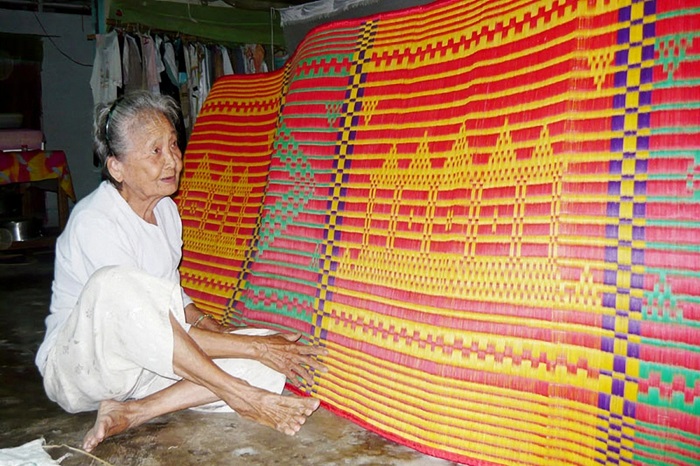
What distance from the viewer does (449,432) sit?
4.52 ft

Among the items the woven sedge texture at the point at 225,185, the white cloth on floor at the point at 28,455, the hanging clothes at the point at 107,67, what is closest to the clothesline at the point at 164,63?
the hanging clothes at the point at 107,67

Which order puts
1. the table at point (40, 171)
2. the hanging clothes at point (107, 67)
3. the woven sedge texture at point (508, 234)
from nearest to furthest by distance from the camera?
the woven sedge texture at point (508, 234) < the hanging clothes at point (107, 67) < the table at point (40, 171)

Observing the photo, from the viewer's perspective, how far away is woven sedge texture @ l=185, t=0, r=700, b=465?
1102mm

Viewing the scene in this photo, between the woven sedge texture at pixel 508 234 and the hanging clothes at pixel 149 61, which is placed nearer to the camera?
the woven sedge texture at pixel 508 234

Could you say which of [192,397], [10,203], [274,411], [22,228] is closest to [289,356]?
[274,411]

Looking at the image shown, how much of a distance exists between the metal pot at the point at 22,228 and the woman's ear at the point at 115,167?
4.56m

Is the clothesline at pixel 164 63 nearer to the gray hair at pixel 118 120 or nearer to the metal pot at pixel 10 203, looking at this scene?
the metal pot at pixel 10 203

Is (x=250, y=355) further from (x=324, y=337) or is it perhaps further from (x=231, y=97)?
(x=231, y=97)

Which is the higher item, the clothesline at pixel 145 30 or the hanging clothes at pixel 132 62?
the clothesline at pixel 145 30

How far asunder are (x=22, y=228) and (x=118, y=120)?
184 inches

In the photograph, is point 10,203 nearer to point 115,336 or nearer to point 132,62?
point 132,62

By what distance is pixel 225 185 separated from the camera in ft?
7.93

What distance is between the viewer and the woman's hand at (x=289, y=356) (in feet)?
5.59

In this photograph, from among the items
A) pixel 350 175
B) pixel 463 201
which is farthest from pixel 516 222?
pixel 350 175
